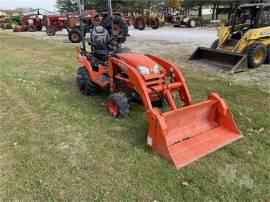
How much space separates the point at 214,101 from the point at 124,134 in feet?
4.14

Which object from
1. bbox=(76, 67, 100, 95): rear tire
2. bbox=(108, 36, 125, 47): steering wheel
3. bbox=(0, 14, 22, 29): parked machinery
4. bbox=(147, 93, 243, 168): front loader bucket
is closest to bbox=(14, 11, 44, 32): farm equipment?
bbox=(0, 14, 22, 29): parked machinery

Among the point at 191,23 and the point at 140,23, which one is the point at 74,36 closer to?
the point at 140,23

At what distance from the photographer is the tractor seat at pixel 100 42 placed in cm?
505

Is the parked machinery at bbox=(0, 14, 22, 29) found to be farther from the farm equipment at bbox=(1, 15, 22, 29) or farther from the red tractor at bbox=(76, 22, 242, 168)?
the red tractor at bbox=(76, 22, 242, 168)

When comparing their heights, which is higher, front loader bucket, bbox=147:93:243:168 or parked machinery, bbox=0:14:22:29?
parked machinery, bbox=0:14:22:29

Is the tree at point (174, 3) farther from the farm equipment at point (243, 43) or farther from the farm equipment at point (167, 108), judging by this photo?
the farm equipment at point (167, 108)

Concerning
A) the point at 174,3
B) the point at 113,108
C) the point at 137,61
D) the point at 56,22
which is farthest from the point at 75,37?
the point at 174,3

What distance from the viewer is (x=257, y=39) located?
7.71 m

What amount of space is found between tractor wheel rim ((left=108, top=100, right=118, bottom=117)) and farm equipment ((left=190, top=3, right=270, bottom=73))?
3.71 meters

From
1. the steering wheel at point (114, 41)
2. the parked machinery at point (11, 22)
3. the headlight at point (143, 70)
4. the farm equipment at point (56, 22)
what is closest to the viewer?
the headlight at point (143, 70)

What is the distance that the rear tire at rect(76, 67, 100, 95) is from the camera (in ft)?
16.7

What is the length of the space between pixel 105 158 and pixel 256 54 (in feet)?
18.9

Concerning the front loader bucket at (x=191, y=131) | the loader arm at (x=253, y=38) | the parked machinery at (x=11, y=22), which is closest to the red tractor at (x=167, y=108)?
the front loader bucket at (x=191, y=131)

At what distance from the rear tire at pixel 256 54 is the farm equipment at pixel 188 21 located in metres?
16.5
